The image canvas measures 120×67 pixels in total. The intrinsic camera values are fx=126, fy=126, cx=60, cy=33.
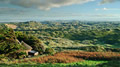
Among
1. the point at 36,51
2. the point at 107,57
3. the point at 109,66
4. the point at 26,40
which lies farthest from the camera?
the point at 26,40

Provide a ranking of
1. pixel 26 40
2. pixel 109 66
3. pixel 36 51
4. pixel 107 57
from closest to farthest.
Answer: pixel 109 66
pixel 107 57
pixel 36 51
pixel 26 40

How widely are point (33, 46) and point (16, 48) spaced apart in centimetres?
1466

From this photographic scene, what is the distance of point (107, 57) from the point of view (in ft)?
98.5

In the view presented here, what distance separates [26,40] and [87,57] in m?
25.4

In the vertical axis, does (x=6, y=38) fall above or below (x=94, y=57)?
above

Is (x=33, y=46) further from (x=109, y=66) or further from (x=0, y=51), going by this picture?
(x=109, y=66)

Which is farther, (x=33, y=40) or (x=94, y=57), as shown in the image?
(x=33, y=40)

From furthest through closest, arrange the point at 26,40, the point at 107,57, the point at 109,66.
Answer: the point at 26,40, the point at 107,57, the point at 109,66

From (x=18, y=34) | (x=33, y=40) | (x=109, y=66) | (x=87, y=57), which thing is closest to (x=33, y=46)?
(x=33, y=40)

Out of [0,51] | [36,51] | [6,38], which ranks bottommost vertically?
[36,51]

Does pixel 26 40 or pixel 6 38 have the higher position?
pixel 6 38

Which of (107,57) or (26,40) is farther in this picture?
(26,40)

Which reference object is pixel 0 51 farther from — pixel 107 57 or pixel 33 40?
pixel 107 57

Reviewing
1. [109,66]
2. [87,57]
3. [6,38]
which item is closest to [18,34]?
[6,38]
